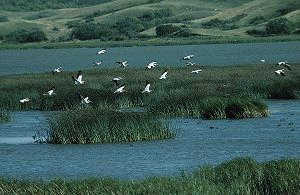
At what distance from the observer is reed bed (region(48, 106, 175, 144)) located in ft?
122

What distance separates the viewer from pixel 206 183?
2353 cm

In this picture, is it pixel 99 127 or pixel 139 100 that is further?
pixel 139 100

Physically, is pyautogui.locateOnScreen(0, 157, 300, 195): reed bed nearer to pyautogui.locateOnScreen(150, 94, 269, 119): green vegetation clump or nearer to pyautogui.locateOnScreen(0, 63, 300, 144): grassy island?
pyautogui.locateOnScreen(0, 63, 300, 144): grassy island

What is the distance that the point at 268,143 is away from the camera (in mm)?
38875

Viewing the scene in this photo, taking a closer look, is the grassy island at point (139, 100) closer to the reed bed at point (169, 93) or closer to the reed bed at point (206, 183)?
the reed bed at point (169, 93)

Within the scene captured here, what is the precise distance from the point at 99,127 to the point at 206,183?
14.5 metres

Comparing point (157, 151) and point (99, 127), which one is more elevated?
point (99, 127)

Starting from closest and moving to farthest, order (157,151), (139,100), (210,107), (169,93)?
(157,151)
(210,107)
(169,93)
(139,100)

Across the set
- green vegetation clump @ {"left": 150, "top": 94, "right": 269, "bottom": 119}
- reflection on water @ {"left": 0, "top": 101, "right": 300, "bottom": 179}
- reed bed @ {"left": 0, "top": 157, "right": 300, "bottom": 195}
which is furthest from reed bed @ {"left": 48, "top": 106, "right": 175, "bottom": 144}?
reed bed @ {"left": 0, "top": 157, "right": 300, "bottom": 195}

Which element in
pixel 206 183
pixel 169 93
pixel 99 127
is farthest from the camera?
pixel 169 93

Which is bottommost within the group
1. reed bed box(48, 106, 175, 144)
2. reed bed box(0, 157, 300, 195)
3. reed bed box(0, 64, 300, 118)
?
reed bed box(0, 64, 300, 118)

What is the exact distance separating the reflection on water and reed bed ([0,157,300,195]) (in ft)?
20.0

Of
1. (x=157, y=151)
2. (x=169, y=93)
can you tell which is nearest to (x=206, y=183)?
(x=157, y=151)

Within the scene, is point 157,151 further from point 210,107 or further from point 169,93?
point 169,93
